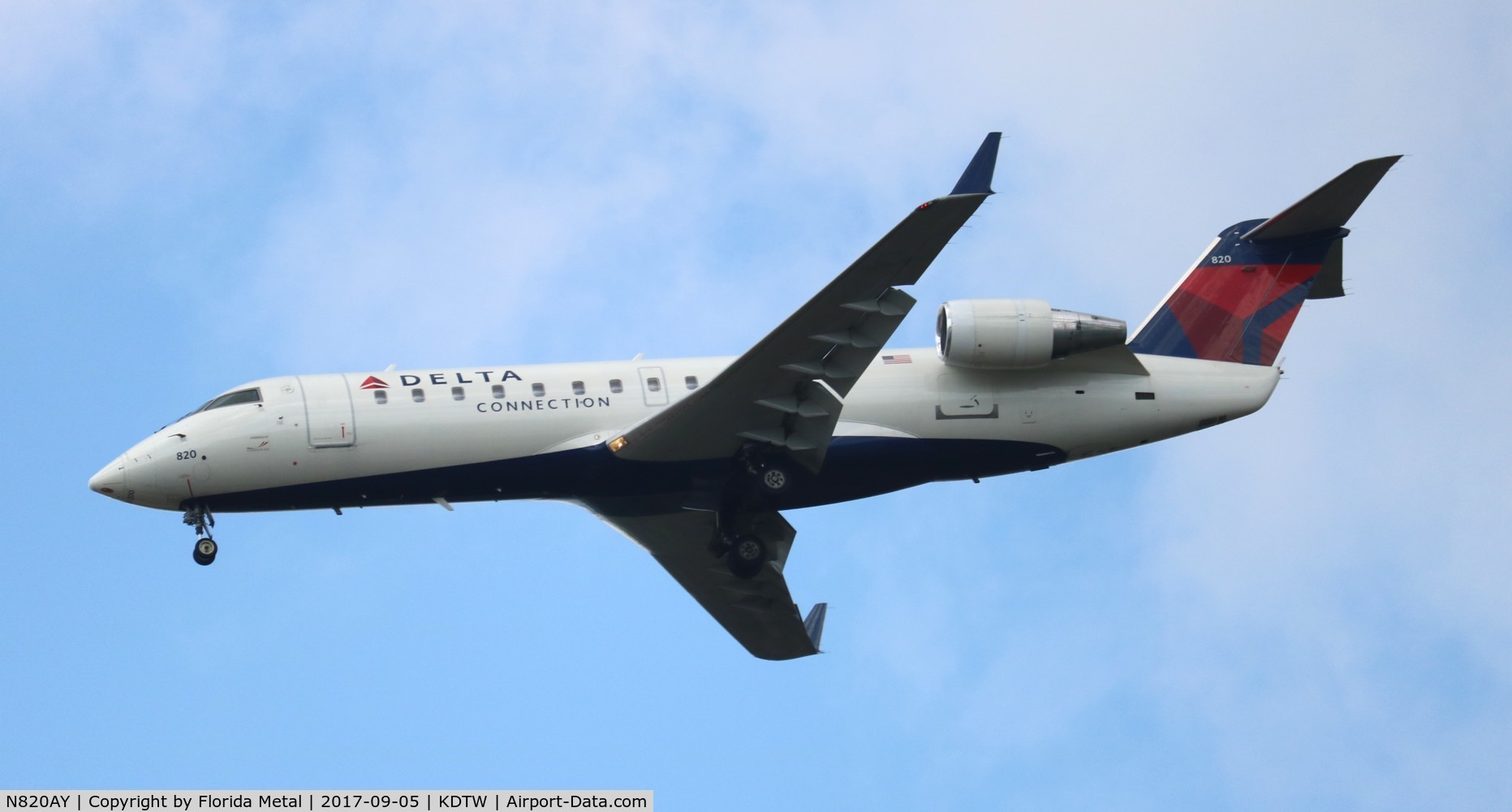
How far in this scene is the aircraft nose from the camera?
31594mm

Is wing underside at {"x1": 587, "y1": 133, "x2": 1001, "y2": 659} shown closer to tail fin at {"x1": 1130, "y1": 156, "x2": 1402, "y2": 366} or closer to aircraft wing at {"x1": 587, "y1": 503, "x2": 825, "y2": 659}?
aircraft wing at {"x1": 587, "y1": 503, "x2": 825, "y2": 659}

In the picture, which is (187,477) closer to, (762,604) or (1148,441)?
(762,604)

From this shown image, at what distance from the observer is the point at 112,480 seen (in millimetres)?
31609

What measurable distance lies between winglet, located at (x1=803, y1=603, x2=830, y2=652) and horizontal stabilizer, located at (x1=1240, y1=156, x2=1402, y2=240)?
10.6 metres

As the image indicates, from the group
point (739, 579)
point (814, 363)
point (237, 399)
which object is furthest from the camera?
point (739, 579)

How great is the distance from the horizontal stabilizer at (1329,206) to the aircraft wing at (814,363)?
8761 mm

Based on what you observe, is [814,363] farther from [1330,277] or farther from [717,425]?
[1330,277]

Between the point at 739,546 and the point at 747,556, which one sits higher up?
the point at 739,546

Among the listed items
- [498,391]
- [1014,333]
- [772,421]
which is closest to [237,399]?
[498,391]

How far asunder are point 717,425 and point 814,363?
2.02 metres

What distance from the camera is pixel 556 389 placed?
3198 cm

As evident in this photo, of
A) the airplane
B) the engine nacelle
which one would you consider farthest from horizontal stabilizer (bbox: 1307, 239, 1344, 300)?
the engine nacelle

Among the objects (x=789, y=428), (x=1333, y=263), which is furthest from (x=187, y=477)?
(x=1333, y=263)

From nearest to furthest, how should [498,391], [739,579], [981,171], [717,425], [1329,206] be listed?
[981,171] → [717,425] → [498,391] → [1329,206] → [739,579]
